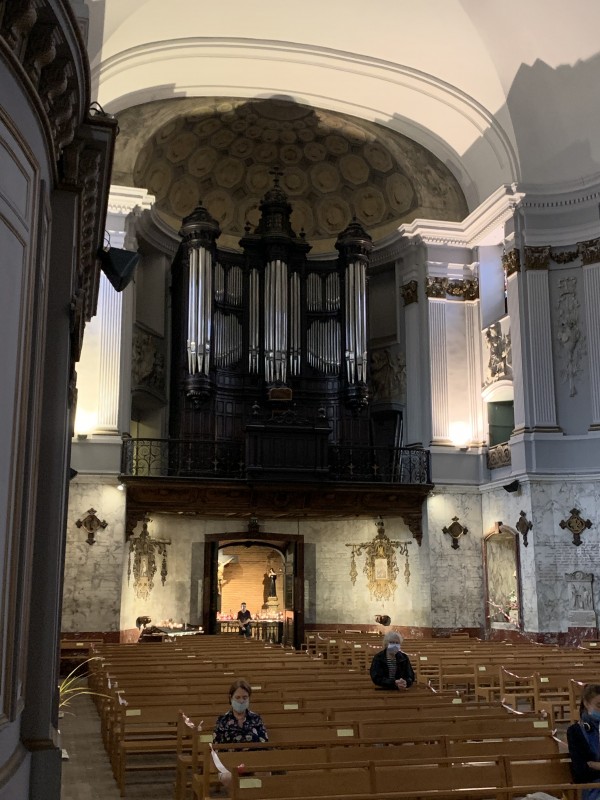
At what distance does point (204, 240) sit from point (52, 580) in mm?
15924

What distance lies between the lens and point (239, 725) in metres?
6.67

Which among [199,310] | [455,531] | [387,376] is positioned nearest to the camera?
[455,531]

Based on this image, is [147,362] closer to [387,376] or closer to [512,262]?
[387,376]

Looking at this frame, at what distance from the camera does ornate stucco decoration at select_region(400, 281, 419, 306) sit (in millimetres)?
22562

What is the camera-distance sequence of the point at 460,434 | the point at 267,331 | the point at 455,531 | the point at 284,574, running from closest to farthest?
1. the point at 455,531
2. the point at 460,434
3. the point at 267,331
4. the point at 284,574

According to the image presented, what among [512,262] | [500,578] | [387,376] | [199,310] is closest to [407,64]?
[512,262]

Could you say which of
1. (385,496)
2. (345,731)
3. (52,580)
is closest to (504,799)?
(345,731)

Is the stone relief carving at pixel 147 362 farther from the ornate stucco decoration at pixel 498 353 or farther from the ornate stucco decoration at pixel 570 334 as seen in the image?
the ornate stucco decoration at pixel 570 334

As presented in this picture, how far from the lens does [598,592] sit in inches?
710

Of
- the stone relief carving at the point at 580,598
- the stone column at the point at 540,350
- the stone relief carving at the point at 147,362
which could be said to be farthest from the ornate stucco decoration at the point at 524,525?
the stone relief carving at the point at 147,362

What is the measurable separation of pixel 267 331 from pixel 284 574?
21.0 feet

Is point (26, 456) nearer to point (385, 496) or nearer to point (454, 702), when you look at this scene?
point (454, 702)

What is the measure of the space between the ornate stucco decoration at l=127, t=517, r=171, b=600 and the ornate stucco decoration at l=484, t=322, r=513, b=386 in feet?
29.3

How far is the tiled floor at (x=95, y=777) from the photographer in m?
7.59
